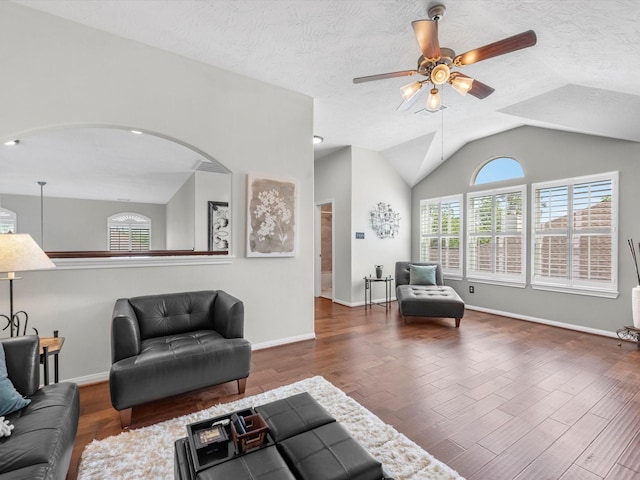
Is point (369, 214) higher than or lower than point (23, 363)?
higher

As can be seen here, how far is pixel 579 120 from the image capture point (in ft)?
11.7

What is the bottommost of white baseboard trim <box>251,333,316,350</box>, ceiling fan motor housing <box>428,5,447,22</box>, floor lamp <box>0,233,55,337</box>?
white baseboard trim <box>251,333,316,350</box>

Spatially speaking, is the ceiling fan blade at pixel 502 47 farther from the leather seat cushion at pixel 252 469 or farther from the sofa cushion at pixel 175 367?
the sofa cushion at pixel 175 367

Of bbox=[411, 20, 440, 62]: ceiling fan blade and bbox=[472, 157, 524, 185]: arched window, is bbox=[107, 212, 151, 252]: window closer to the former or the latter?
bbox=[472, 157, 524, 185]: arched window

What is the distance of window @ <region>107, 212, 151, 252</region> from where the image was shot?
887cm

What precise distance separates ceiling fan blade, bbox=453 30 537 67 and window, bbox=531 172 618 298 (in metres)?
3.12

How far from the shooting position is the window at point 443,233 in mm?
5680

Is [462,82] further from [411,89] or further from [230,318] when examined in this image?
[230,318]

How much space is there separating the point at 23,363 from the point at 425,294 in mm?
4522

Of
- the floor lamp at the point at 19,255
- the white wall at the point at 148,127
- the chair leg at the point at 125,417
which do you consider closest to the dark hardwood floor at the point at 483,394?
the chair leg at the point at 125,417

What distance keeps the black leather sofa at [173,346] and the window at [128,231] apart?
7775 millimetres

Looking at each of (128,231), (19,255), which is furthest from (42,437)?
(128,231)

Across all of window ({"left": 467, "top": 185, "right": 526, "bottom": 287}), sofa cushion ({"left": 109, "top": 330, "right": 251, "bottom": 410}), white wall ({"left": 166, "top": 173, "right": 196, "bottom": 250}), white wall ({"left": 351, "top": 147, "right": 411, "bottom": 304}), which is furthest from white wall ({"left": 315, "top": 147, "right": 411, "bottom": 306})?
sofa cushion ({"left": 109, "top": 330, "right": 251, "bottom": 410})

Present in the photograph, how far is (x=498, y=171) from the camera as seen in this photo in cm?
512
